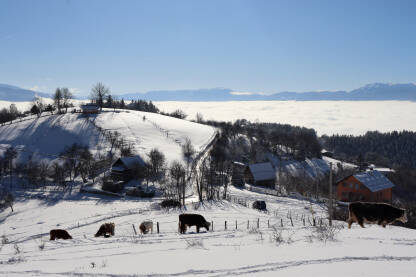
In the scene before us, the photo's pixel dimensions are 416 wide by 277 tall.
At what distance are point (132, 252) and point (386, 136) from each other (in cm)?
22331

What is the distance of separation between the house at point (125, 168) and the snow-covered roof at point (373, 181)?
169ft

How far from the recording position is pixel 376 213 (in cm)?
1498

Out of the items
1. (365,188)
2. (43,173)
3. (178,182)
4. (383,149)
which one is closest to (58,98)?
(43,173)

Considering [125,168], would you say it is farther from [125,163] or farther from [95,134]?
[95,134]

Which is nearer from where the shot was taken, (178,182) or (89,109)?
(178,182)

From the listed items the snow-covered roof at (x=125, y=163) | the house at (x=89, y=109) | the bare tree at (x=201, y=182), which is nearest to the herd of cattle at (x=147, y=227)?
the bare tree at (x=201, y=182)

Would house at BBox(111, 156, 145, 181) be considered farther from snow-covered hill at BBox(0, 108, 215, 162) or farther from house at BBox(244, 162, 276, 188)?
house at BBox(244, 162, 276, 188)

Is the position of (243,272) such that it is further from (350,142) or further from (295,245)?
(350,142)

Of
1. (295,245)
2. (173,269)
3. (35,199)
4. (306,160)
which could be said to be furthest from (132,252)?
(306,160)

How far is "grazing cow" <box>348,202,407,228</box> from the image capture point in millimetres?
14852

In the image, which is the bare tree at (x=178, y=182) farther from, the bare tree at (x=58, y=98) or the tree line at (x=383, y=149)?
the tree line at (x=383, y=149)

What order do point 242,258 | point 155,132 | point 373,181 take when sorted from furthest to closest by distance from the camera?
point 155,132, point 373,181, point 242,258

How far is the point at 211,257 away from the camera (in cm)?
959

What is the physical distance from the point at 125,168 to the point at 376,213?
2515 inches
